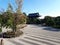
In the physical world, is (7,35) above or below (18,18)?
below

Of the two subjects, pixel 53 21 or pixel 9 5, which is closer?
pixel 9 5

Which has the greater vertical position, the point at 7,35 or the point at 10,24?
the point at 10,24

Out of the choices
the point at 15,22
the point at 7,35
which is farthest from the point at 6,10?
the point at 7,35

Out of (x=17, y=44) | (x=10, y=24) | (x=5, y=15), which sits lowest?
(x=17, y=44)

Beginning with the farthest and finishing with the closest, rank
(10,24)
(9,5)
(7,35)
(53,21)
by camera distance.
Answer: (53,21) < (9,5) < (10,24) < (7,35)

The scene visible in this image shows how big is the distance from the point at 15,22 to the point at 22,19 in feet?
4.81

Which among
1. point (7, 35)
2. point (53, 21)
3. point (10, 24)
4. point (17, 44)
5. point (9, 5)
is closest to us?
point (17, 44)

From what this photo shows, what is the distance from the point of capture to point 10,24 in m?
24.2

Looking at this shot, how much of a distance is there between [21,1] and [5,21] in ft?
15.5

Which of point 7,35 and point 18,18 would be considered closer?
point 7,35

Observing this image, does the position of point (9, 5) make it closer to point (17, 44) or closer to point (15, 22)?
point (15, 22)

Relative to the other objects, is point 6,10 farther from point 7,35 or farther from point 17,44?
point 17,44

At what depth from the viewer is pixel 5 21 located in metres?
24.4

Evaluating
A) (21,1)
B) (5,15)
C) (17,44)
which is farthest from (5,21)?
(17,44)
